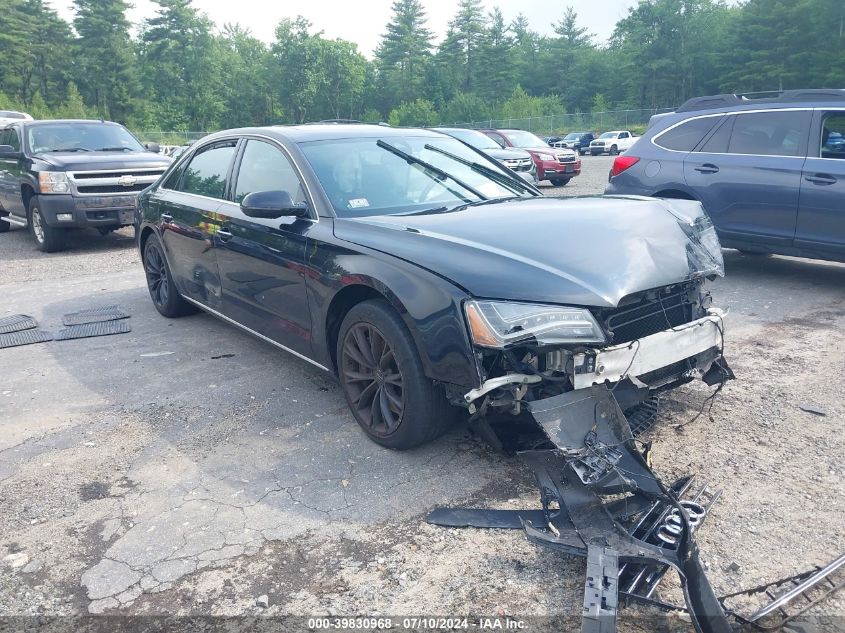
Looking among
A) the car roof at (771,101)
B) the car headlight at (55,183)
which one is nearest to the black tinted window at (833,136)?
the car roof at (771,101)

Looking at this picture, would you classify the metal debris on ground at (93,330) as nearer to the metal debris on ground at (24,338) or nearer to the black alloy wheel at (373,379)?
the metal debris on ground at (24,338)

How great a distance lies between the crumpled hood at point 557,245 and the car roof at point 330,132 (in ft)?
3.20

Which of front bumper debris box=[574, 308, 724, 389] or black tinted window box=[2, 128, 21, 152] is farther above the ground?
Result: black tinted window box=[2, 128, 21, 152]

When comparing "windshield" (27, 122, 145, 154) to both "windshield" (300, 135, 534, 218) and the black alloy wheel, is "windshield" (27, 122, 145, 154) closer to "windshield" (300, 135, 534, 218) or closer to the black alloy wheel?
"windshield" (300, 135, 534, 218)

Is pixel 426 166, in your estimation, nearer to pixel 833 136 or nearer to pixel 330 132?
pixel 330 132

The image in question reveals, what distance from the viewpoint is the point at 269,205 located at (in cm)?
410

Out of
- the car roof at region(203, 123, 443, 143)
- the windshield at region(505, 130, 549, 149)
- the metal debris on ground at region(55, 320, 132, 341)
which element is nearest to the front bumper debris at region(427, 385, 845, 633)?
the car roof at region(203, 123, 443, 143)

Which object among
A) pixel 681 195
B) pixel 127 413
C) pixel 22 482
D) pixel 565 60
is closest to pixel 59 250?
pixel 127 413

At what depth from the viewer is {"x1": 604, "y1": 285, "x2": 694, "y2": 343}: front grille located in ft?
10.8

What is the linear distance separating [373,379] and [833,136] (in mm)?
5502

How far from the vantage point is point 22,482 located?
3.69m

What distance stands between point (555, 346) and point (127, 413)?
291 centimetres

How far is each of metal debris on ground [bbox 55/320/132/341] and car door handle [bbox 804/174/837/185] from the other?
645 cm

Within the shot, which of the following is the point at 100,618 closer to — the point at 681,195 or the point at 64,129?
the point at 681,195
